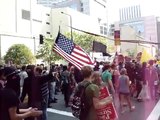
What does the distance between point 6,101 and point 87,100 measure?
160cm

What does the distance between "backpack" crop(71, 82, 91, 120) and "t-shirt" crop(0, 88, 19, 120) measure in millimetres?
1520

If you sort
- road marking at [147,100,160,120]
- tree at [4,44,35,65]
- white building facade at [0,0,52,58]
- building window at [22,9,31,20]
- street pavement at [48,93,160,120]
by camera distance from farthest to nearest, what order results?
building window at [22,9,31,20] < white building facade at [0,0,52,58] < tree at [4,44,35,65] < street pavement at [48,93,160,120] < road marking at [147,100,160,120]

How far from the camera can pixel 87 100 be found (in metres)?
5.65

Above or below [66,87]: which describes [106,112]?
above

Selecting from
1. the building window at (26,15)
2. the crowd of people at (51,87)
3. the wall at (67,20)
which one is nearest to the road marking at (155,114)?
the crowd of people at (51,87)

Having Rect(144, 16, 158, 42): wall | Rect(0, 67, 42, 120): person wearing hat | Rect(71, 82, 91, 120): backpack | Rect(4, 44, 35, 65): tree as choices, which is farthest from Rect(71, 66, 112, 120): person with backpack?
Rect(144, 16, 158, 42): wall

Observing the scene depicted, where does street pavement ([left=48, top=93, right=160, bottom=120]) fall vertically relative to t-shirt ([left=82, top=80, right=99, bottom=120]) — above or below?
below

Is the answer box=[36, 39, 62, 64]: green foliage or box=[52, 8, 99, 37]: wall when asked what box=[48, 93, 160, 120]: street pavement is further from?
box=[52, 8, 99, 37]: wall

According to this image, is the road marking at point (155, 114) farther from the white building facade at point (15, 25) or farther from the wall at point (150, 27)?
the wall at point (150, 27)

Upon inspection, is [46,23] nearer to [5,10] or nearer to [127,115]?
[5,10]

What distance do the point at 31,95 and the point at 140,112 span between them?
16.9 feet

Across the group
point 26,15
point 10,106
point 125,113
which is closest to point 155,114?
point 125,113

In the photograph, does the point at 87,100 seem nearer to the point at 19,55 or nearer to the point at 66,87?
the point at 66,87

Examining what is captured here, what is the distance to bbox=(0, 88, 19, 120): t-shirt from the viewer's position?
4.39 meters
